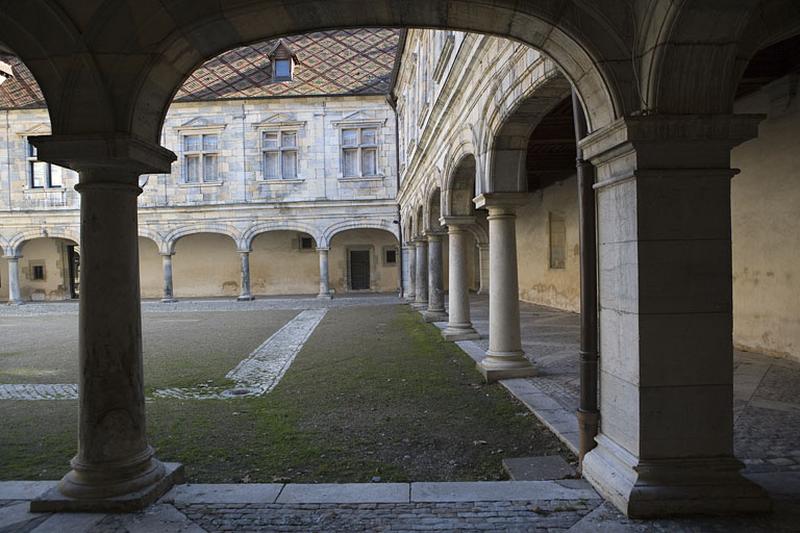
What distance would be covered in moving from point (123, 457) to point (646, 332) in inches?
117

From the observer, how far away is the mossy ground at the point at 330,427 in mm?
3908

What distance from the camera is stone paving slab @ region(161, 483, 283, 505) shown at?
10.4 ft

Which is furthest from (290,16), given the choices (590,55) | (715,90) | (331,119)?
(331,119)

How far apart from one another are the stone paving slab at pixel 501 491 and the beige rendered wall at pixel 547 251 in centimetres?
1065

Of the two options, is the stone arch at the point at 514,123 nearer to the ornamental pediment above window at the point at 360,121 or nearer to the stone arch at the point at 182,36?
the stone arch at the point at 182,36

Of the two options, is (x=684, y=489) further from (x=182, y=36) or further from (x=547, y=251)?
(x=547, y=251)

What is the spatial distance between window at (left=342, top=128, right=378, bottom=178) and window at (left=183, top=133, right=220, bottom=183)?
5032mm

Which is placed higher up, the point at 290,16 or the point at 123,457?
the point at 290,16

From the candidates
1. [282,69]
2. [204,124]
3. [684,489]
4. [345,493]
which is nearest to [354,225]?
[282,69]

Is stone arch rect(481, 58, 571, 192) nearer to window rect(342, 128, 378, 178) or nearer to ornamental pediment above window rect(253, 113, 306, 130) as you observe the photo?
window rect(342, 128, 378, 178)

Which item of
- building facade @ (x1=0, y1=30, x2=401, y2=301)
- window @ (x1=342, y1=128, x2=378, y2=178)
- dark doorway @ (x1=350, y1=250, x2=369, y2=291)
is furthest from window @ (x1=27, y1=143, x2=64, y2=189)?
dark doorway @ (x1=350, y1=250, x2=369, y2=291)

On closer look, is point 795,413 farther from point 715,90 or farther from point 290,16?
point 290,16

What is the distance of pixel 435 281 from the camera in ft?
44.1

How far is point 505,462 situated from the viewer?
3.85 m
